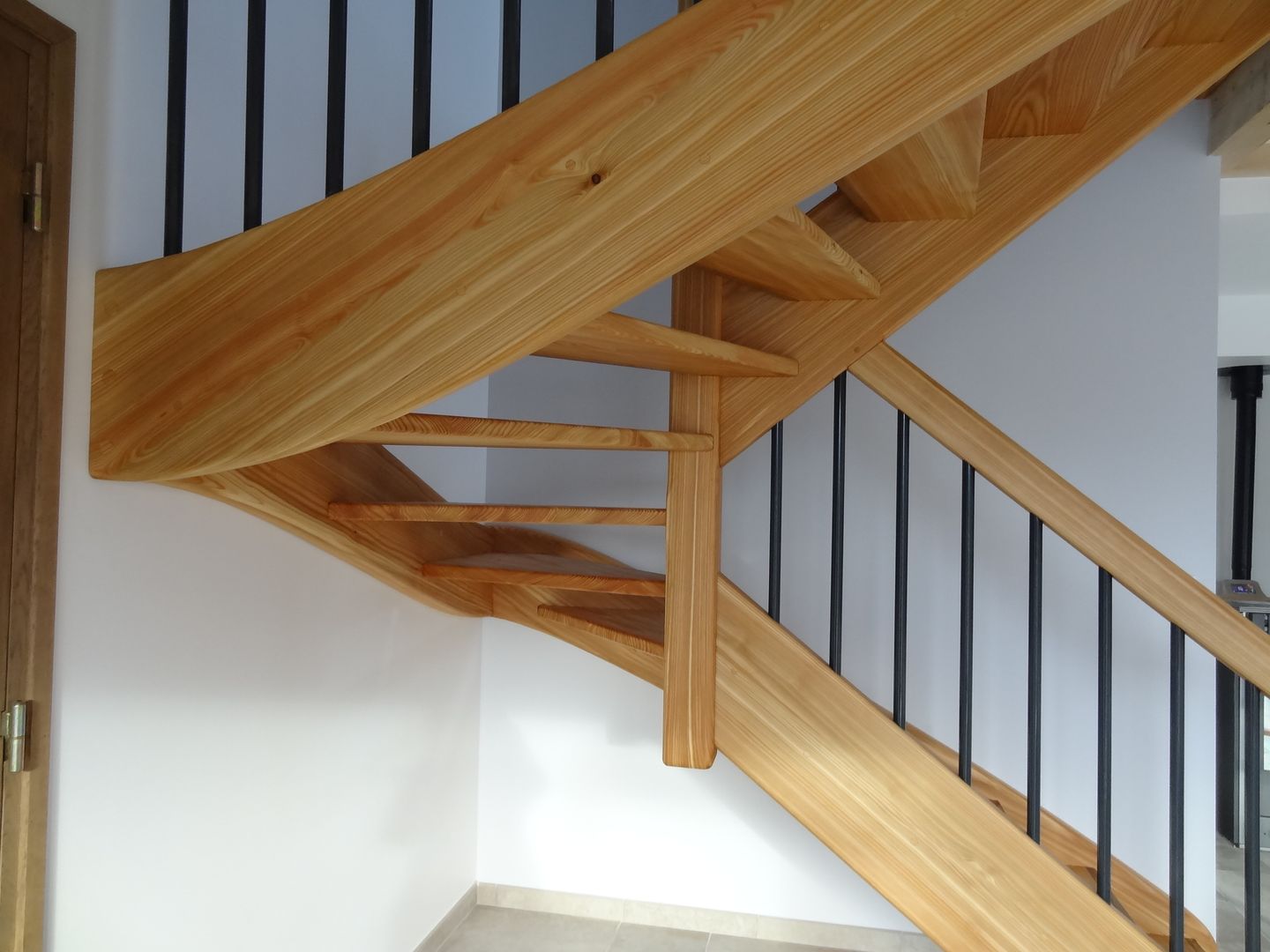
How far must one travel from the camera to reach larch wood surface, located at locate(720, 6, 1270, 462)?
1553mm

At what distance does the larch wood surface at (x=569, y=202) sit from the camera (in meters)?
0.84

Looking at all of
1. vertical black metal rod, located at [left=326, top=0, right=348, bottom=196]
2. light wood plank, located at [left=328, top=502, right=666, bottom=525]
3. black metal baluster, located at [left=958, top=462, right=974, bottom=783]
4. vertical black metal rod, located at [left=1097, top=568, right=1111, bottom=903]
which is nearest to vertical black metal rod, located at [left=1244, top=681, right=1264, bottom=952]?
vertical black metal rod, located at [left=1097, top=568, right=1111, bottom=903]

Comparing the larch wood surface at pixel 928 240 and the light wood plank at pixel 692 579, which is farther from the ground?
the larch wood surface at pixel 928 240

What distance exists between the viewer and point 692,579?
1.67m

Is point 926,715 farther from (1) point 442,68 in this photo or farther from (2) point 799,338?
(1) point 442,68

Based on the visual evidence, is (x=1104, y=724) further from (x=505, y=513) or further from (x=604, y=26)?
(x=604, y=26)

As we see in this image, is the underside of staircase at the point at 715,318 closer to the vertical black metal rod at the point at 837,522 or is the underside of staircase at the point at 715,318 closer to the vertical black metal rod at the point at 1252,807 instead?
the vertical black metal rod at the point at 837,522

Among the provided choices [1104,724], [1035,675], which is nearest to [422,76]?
[1035,675]

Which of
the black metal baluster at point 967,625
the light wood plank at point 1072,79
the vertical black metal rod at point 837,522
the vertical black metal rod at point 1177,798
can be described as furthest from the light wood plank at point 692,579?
the vertical black metal rod at point 1177,798

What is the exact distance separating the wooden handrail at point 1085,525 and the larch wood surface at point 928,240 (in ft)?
0.36

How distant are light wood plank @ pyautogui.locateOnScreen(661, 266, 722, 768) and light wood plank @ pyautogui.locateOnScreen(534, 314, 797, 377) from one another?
136mm

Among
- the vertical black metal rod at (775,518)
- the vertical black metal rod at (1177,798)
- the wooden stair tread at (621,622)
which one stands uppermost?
the vertical black metal rod at (775,518)

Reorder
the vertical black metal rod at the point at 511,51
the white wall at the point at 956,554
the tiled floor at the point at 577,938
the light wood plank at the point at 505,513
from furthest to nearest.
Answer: the tiled floor at the point at 577,938 → the white wall at the point at 956,554 → the light wood plank at the point at 505,513 → the vertical black metal rod at the point at 511,51

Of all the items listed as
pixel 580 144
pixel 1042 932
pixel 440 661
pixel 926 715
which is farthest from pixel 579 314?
pixel 926 715
